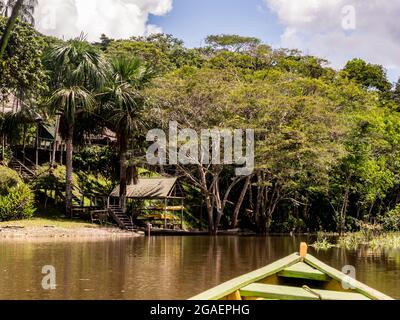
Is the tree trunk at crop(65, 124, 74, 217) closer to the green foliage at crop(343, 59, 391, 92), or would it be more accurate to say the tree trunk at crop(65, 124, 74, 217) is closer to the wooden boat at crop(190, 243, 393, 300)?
the wooden boat at crop(190, 243, 393, 300)

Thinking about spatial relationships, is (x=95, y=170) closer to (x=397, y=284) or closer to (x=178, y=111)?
(x=178, y=111)

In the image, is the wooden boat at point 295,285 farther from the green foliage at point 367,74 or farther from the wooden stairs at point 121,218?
the green foliage at point 367,74

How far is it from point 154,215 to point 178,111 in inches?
275

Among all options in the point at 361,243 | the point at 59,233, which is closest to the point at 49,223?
the point at 59,233

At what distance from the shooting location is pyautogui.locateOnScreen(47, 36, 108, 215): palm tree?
32.7 meters

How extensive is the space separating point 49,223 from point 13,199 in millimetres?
2273

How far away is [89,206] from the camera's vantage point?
3488 cm

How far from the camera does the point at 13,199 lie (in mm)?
30500

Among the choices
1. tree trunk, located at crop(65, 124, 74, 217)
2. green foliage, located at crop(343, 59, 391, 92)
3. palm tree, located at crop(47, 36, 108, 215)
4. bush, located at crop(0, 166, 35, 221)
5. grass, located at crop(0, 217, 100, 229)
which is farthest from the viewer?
green foliage, located at crop(343, 59, 391, 92)

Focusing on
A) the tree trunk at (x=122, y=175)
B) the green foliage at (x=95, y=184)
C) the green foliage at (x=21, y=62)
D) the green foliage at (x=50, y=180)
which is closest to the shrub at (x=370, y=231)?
the tree trunk at (x=122, y=175)

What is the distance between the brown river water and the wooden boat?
3.76m

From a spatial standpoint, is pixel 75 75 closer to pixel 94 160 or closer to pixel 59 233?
pixel 94 160

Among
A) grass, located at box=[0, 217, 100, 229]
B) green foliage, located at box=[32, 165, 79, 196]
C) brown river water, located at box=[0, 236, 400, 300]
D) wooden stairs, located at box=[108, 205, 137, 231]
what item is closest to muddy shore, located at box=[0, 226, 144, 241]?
grass, located at box=[0, 217, 100, 229]
